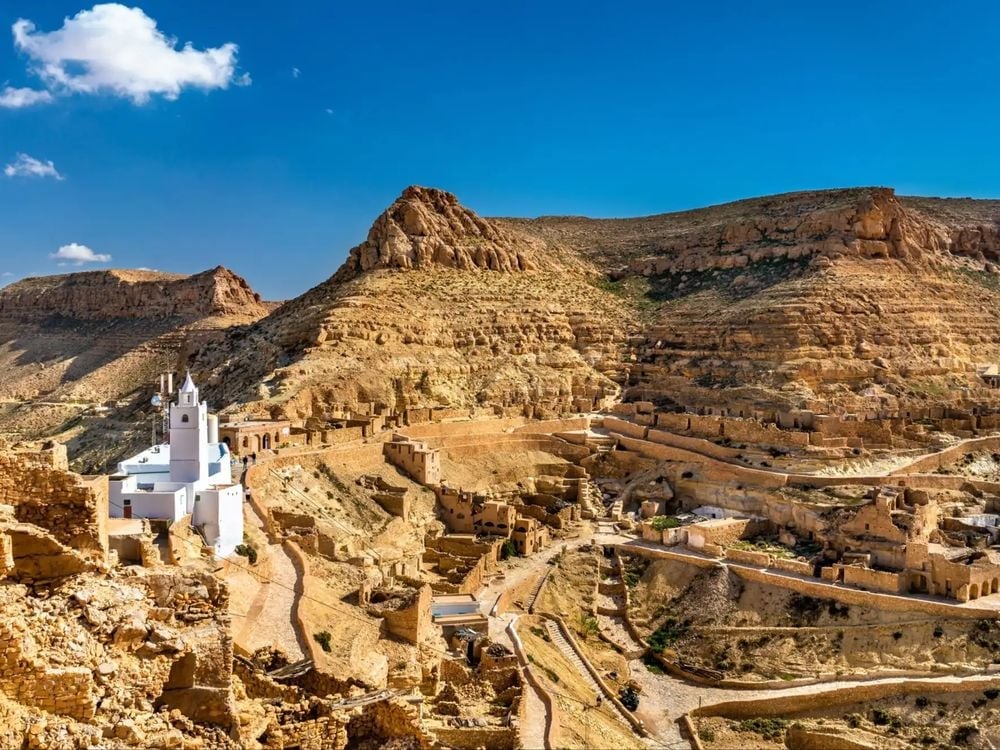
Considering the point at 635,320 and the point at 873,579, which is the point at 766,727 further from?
the point at 635,320

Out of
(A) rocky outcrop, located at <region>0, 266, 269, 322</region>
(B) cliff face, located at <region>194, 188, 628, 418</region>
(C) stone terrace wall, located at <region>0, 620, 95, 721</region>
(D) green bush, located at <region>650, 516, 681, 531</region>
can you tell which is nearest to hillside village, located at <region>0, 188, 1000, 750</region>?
(C) stone terrace wall, located at <region>0, 620, 95, 721</region>

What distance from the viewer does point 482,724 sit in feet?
53.4

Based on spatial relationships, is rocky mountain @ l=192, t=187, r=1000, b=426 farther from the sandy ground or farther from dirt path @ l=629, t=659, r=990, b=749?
dirt path @ l=629, t=659, r=990, b=749

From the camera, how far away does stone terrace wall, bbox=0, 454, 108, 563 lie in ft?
32.4

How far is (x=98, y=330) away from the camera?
319 feet

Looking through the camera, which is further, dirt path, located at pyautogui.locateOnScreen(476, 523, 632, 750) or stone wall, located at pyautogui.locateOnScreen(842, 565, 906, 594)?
stone wall, located at pyautogui.locateOnScreen(842, 565, 906, 594)

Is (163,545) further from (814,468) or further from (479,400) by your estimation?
(479,400)

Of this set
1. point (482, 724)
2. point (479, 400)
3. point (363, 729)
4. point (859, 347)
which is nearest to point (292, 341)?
point (479, 400)

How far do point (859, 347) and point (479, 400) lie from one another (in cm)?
2185

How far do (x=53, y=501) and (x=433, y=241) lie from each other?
52.3 metres

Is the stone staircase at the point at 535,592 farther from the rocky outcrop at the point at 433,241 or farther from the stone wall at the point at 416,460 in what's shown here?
the rocky outcrop at the point at 433,241

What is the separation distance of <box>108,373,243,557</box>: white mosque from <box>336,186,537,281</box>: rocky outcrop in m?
36.1

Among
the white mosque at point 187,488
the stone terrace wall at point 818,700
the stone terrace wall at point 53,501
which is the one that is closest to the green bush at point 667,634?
the stone terrace wall at point 818,700

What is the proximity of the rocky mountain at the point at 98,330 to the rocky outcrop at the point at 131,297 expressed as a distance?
0.11 metres
